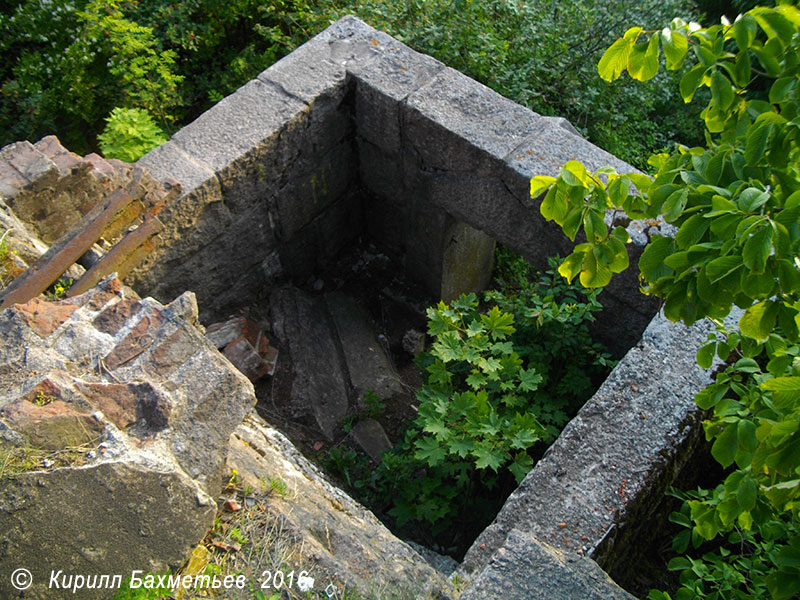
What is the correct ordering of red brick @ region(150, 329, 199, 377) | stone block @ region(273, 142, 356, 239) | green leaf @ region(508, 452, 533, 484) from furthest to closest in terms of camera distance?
1. stone block @ region(273, 142, 356, 239)
2. green leaf @ region(508, 452, 533, 484)
3. red brick @ region(150, 329, 199, 377)

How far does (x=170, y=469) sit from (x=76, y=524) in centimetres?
29

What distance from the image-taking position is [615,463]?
263 centimetres

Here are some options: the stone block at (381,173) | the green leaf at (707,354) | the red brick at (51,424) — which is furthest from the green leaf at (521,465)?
the stone block at (381,173)

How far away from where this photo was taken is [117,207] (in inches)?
123

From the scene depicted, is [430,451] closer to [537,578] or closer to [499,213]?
[537,578]

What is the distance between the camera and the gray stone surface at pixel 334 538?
2283 mm

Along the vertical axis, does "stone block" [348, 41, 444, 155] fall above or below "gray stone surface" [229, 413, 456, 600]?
above

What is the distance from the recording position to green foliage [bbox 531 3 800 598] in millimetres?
1531

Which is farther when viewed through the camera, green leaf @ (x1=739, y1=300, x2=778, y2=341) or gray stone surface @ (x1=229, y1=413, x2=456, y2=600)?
gray stone surface @ (x1=229, y1=413, x2=456, y2=600)

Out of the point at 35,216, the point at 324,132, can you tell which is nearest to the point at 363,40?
the point at 324,132

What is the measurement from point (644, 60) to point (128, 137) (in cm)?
301

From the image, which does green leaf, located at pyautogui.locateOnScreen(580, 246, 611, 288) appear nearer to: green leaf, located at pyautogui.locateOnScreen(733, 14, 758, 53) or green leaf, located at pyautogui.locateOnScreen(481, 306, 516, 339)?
green leaf, located at pyautogui.locateOnScreen(733, 14, 758, 53)

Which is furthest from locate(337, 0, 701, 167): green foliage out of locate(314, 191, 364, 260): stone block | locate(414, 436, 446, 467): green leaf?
locate(414, 436, 446, 467): green leaf

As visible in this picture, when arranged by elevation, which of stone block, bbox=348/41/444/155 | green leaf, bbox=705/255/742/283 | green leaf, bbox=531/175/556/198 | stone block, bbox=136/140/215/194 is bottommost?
stone block, bbox=136/140/215/194
